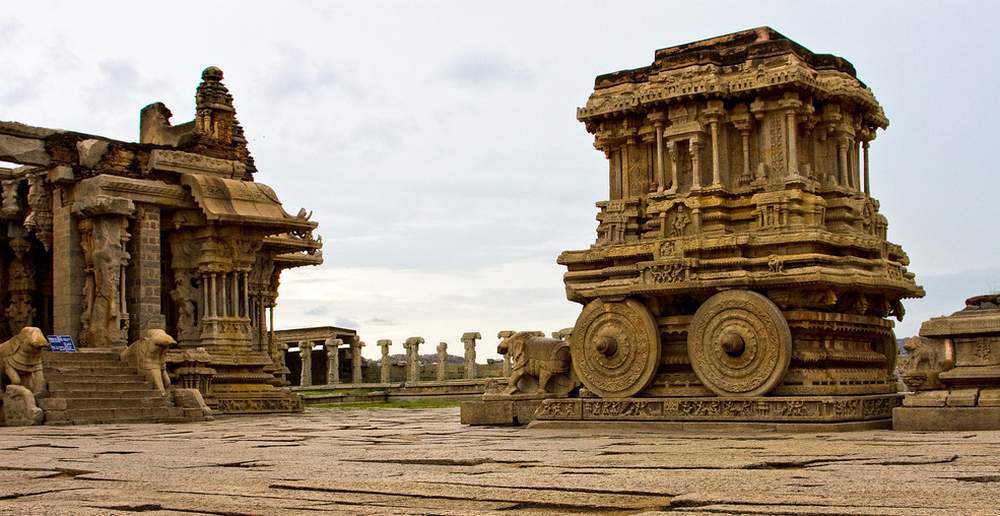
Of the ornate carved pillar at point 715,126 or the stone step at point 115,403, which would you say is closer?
the ornate carved pillar at point 715,126

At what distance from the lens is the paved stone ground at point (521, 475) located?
6.31m

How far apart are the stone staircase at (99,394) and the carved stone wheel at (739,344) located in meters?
11.4

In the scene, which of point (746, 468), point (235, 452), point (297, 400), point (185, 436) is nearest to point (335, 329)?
point (297, 400)

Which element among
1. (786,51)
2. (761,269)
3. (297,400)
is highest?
(786,51)

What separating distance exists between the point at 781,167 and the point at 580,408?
392 cm

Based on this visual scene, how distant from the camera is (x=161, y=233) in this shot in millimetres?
28859

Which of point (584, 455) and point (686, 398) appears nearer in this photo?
point (584, 455)

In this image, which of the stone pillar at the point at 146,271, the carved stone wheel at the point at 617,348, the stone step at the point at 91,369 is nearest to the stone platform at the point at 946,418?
the carved stone wheel at the point at 617,348

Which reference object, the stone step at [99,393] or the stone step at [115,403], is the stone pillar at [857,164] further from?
the stone step at [99,393]

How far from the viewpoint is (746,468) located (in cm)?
841

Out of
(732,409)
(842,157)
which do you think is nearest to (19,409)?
(732,409)

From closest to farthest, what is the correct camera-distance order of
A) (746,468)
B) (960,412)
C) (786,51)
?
(746,468)
(960,412)
(786,51)

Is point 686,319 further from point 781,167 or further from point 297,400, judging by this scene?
point 297,400

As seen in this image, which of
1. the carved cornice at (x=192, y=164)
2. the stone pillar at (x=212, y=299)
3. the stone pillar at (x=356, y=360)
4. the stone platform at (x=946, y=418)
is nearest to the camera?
the stone platform at (x=946, y=418)
